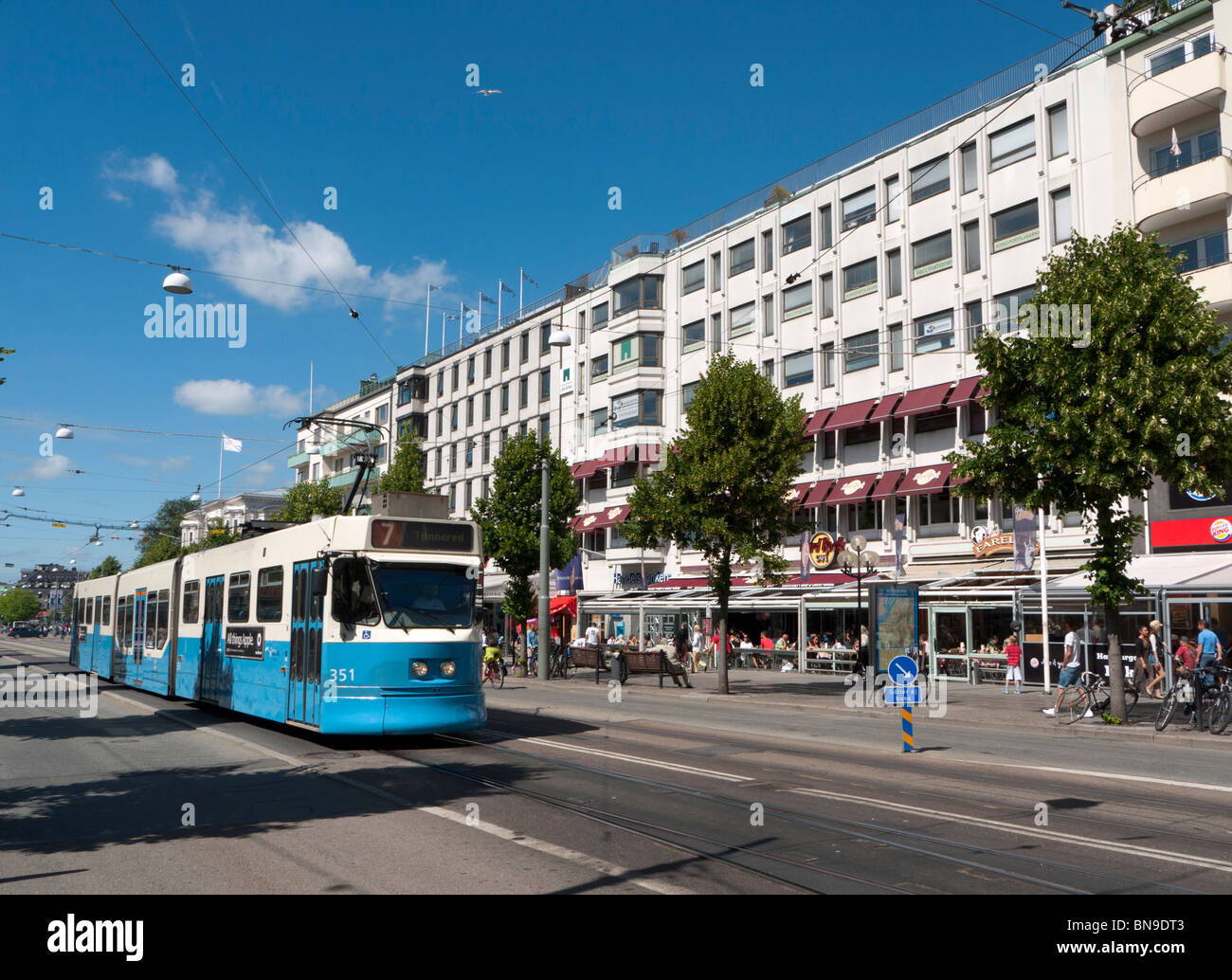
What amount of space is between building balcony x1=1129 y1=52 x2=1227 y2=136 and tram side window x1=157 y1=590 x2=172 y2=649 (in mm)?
28547

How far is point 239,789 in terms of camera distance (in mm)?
10531

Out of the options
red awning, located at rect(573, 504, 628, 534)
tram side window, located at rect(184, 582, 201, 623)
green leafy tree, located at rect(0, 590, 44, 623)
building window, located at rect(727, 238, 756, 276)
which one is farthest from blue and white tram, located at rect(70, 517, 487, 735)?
green leafy tree, located at rect(0, 590, 44, 623)

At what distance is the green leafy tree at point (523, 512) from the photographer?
38.3 m

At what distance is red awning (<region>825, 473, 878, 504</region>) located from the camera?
1433 inches

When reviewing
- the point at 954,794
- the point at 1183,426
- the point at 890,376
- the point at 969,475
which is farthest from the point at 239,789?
the point at 890,376

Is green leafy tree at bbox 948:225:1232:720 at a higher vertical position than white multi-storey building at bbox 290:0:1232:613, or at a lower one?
lower

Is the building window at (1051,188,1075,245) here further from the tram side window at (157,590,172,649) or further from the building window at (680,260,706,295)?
the tram side window at (157,590,172,649)

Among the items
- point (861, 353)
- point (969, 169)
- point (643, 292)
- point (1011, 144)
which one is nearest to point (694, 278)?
point (643, 292)

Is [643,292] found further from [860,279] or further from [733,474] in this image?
[733,474]

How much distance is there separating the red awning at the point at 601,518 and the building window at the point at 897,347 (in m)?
14.8

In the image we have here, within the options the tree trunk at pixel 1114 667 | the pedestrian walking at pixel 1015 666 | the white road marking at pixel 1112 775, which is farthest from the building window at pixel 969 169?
the white road marking at pixel 1112 775

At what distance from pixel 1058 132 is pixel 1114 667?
20.0 meters

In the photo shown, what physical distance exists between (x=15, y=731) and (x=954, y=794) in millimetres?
15048
